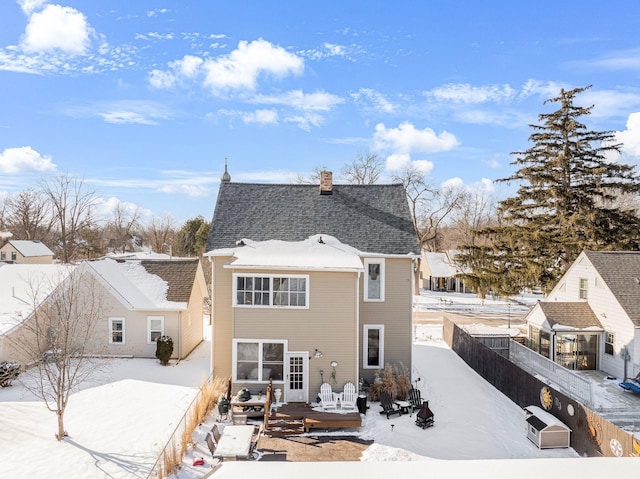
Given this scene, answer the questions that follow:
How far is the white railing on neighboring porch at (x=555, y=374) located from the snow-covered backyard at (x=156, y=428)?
8.92ft

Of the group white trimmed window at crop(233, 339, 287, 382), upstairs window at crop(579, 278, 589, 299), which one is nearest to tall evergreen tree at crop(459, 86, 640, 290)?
upstairs window at crop(579, 278, 589, 299)

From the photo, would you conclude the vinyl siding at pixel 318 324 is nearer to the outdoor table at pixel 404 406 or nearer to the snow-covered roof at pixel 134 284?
the outdoor table at pixel 404 406

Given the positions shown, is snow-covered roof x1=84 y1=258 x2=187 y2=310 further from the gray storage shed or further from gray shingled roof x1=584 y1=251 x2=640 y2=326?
gray shingled roof x1=584 y1=251 x2=640 y2=326

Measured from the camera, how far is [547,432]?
12.4 metres

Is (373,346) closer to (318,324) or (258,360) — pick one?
Answer: (318,324)

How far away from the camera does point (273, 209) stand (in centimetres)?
1955

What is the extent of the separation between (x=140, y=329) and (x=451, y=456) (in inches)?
Answer: 615

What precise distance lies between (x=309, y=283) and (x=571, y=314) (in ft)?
47.4

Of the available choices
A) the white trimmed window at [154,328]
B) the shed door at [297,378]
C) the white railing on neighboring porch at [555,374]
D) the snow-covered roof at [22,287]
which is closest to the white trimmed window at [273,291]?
the shed door at [297,378]

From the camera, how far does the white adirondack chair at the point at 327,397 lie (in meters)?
14.4

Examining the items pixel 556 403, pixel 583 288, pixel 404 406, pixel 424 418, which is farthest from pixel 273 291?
pixel 583 288

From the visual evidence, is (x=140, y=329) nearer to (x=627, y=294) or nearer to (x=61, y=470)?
(x=61, y=470)

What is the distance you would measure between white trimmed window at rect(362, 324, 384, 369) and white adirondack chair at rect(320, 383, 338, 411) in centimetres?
277

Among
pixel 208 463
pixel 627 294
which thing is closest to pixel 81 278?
pixel 208 463
